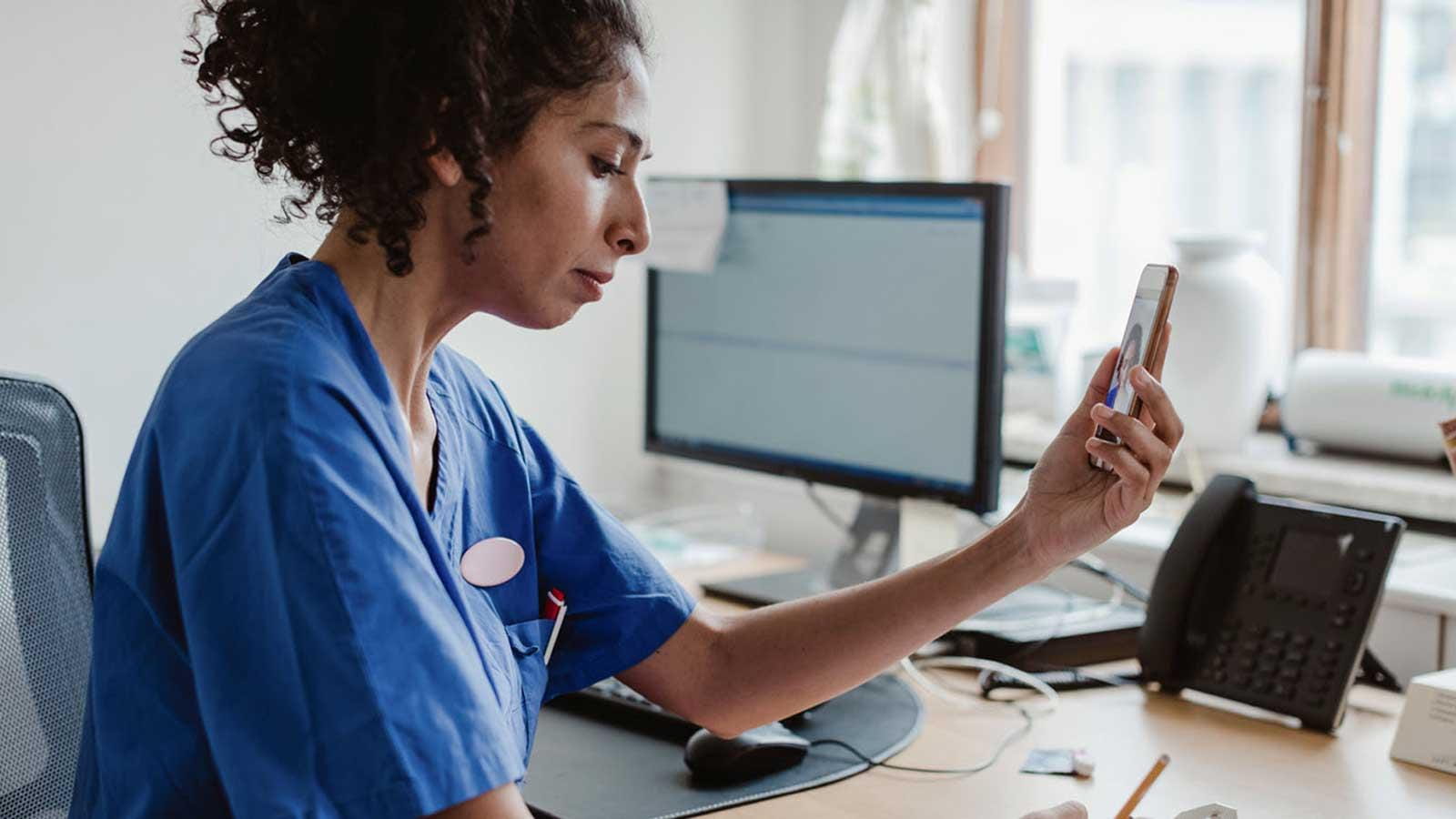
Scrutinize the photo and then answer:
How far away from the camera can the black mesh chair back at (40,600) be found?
1.12 meters

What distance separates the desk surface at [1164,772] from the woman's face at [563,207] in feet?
1.38

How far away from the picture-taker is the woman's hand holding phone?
1.13m

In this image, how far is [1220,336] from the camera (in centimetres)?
180

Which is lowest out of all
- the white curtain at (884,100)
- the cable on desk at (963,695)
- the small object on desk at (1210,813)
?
the cable on desk at (963,695)

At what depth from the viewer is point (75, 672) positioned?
1173mm

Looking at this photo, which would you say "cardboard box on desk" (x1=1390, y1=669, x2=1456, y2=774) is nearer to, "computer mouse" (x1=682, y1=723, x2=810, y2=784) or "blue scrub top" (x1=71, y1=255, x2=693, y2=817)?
"computer mouse" (x1=682, y1=723, x2=810, y2=784)

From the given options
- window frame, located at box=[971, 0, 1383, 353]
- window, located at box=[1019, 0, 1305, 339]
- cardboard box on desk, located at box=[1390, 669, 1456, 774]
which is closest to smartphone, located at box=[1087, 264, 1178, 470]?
cardboard box on desk, located at box=[1390, 669, 1456, 774]

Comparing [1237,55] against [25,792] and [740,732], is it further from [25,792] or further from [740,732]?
[25,792]

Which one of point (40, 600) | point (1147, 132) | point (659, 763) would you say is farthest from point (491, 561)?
point (1147, 132)

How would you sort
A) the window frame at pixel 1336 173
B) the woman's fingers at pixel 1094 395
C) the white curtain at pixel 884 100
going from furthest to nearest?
1. the white curtain at pixel 884 100
2. the window frame at pixel 1336 173
3. the woman's fingers at pixel 1094 395

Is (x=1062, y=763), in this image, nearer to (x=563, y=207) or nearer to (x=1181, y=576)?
(x=1181, y=576)

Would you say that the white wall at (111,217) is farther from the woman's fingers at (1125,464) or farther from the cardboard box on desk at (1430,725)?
the cardboard box on desk at (1430,725)

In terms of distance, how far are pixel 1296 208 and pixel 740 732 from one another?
3.93ft

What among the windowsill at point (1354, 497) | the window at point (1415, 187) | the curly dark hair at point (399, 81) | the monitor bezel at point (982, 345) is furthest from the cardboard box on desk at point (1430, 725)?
the window at point (1415, 187)
